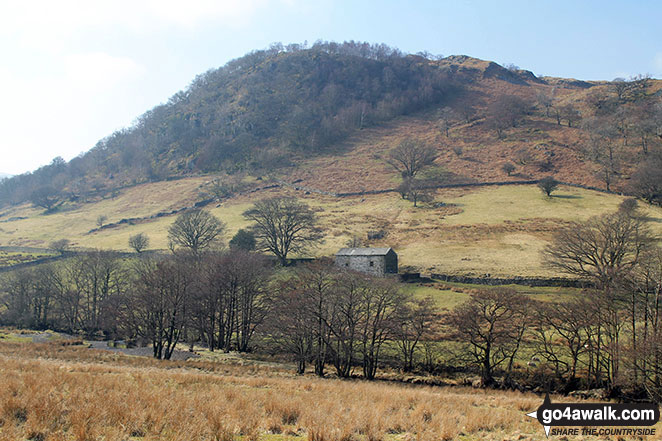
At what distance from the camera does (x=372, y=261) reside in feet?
183

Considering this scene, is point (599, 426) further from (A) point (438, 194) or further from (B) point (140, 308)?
(A) point (438, 194)

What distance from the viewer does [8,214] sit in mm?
138250

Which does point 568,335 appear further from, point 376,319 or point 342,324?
point 342,324

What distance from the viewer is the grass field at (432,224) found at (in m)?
58.7

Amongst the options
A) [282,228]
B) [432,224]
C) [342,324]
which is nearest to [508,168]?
[432,224]

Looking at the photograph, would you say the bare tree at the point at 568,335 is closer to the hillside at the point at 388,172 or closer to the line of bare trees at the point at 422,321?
the line of bare trees at the point at 422,321

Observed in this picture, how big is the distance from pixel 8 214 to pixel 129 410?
17094cm

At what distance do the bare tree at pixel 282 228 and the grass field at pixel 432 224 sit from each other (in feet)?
12.1

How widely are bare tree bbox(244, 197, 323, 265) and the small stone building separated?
11179mm

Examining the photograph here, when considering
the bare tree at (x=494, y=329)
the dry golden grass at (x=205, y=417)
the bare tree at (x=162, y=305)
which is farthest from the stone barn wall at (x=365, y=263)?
the dry golden grass at (x=205, y=417)

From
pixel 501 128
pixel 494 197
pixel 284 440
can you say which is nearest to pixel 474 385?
pixel 284 440

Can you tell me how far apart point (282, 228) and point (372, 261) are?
19.5 meters

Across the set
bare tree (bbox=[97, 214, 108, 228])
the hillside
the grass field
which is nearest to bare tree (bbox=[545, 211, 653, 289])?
the grass field

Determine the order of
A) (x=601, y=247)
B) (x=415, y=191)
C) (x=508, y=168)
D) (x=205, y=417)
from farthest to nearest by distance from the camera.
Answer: (x=508, y=168)
(x=415, y=191)
(x=601, y=247)
(x=205, y=417)
